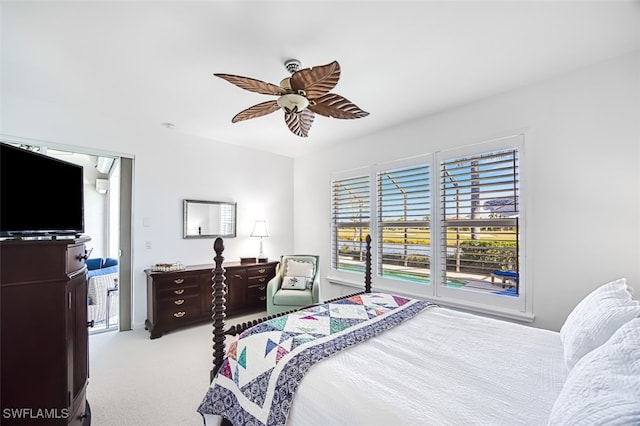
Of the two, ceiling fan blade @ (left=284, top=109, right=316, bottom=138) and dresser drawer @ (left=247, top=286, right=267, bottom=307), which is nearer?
ceiling fan blade @ (left=284, top=109, right=316, bottom=138)

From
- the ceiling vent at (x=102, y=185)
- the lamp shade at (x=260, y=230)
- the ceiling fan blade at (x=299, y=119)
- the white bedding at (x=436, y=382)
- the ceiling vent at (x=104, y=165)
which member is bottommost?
the white bedding at (x=436, y=382)

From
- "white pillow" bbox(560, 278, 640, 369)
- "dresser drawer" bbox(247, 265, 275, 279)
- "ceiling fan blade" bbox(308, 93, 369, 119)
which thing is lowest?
"dresser drawer" bbox(247, 265, 275, 279)

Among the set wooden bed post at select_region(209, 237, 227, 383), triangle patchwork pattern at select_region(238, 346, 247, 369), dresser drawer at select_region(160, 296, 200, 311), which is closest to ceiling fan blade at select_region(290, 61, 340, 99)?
wooden bed post at select_region(209, 237, 227, 383)

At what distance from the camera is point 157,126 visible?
12.1ft

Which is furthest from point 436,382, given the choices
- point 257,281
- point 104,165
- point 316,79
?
point 104,165

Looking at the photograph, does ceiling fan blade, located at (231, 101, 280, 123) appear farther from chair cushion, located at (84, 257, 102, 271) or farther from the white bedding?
chair cushion, located at (84, 257, 102, 271)

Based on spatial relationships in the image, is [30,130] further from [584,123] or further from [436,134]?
[584,123]

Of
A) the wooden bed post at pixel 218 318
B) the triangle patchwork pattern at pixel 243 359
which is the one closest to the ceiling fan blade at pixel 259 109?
the wooden bed post at pixel 218 318

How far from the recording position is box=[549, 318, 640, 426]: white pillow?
676 millimetres

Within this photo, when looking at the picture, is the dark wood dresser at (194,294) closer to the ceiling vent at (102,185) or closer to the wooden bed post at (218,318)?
the wooden bed post at (218,318)

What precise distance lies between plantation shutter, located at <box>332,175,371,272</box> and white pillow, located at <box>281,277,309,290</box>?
81cm

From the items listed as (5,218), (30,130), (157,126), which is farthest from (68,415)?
(157,126)

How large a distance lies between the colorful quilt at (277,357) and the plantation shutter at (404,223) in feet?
5.12

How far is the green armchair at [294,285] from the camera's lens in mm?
3545
